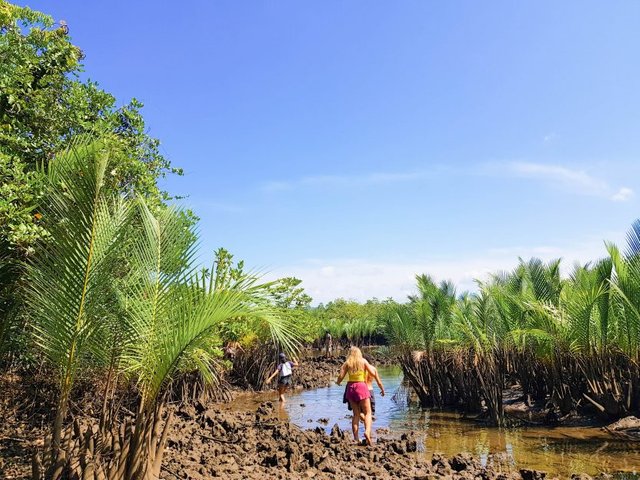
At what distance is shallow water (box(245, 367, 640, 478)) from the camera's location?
712 centimetres

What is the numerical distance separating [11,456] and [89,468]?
309 cm

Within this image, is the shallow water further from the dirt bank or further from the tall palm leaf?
the tall palm leaf

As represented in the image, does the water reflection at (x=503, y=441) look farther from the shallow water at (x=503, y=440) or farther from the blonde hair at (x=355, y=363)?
the blonde hair at (x=355, y=363)

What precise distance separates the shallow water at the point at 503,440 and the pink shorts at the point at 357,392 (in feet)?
4.47

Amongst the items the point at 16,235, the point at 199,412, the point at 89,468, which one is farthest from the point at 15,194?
the point at 199,412

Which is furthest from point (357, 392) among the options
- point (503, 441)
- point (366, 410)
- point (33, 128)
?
point (33, 128)

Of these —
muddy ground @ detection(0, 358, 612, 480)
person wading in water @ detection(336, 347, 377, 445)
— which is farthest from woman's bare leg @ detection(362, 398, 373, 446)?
muddy ground @ detection(0, 358, 612, 480)

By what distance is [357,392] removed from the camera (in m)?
7.75

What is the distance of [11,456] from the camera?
584 centimetres

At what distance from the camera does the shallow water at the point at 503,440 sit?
7125mm

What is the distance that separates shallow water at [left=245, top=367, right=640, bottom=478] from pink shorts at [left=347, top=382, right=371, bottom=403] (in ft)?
4.47

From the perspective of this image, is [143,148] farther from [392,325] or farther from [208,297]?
[392,325]

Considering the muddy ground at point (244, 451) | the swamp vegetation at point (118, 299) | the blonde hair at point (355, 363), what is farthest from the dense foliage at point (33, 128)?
the blonde hair at point (355, 363)

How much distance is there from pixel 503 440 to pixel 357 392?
313 cm
